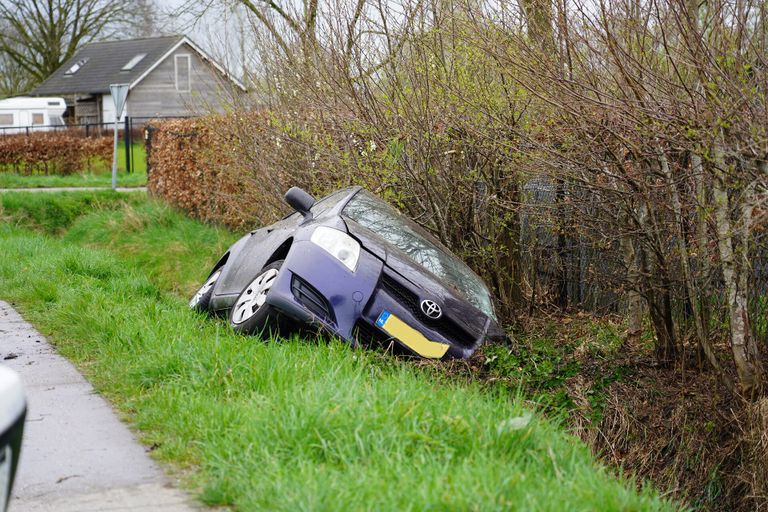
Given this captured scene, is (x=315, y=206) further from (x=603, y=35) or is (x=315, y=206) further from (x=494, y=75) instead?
(x=603, y=35)

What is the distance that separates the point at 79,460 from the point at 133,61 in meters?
53.7

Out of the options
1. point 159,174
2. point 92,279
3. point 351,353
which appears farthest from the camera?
point 159,174

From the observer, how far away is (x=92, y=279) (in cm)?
986

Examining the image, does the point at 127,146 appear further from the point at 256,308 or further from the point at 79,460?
the point at 79,460

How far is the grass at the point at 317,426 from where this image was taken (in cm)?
361

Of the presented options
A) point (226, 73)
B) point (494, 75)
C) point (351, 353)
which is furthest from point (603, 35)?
point (226, 73)

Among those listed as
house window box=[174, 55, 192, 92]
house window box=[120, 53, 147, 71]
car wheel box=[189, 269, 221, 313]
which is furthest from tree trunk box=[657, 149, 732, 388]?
house window box=[120, 53, 147, 71]

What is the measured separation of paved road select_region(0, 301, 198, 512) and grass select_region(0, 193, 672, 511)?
0.40 feet

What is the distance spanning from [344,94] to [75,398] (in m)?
4.01

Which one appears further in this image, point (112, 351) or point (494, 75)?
point (494, 75)

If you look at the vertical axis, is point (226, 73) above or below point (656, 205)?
above

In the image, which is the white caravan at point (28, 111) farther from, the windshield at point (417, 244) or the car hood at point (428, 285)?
the car hood at point (428, 285)

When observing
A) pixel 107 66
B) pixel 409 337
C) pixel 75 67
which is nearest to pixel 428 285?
pixel 409 337

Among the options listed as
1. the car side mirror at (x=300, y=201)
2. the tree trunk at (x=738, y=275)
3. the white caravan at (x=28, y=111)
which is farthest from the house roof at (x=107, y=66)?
the tree trunk at (x=738, y=275)
